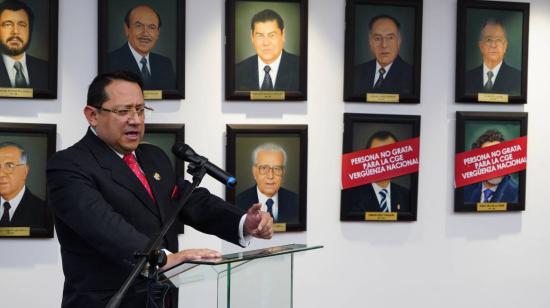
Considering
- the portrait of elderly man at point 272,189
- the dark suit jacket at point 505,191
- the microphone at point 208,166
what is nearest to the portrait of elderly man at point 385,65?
the portrait of elderly man at point 272,189

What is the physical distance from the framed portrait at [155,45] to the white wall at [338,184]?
6cm

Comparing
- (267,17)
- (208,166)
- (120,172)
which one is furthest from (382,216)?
(208,166)

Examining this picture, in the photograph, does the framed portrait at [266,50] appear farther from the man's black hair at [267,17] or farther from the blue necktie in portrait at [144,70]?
the blue necktie in portrait at [144,70]

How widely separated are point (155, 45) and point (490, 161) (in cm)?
188

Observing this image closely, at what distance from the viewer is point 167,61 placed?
338 centimetres

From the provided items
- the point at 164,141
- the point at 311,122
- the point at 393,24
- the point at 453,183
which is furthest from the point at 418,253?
the point at 164,141

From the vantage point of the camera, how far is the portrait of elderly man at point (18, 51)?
10.7 ft

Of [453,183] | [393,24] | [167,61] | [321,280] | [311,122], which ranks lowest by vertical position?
[321,280]

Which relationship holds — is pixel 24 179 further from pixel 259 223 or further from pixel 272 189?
pixel 259 223

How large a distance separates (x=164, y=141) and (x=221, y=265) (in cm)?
186

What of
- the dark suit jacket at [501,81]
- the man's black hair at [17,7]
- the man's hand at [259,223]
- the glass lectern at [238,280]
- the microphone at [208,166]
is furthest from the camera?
the dark suit jacket at [501,81]

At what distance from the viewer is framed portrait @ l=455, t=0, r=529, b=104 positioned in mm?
3660

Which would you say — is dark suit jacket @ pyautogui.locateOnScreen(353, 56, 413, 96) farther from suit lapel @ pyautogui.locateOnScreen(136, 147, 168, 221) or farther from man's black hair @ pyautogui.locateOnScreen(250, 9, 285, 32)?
suit lapel @ pyautogui.locateOnScreen(136, 147, 168, 221)

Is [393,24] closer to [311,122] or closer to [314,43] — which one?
[314,43]
